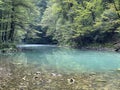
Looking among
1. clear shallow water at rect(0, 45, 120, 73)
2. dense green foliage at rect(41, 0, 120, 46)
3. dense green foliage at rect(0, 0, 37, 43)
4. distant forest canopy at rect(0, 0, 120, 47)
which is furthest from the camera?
dense green foliage at rect(41, 0, 120, 46)

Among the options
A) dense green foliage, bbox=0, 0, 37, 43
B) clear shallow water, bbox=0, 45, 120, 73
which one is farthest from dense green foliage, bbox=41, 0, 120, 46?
clear shallow water, bbox=0, 45, 120, 73

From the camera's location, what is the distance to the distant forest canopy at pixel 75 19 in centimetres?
4012

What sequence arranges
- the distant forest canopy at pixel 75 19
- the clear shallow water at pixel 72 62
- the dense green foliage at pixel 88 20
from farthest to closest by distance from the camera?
the dense green foliage at pixel 88 20
the distant forest canopy at pixel 75 19
the clear shallow water at pixel 72 62

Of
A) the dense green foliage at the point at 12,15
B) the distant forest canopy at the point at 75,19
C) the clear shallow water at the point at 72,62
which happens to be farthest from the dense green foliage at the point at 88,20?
the clear shallow water at the point at 72,62

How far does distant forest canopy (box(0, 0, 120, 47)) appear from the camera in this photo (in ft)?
132

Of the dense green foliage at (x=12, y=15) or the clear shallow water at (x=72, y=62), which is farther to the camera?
the dense green foliage at (x=12, y=15)

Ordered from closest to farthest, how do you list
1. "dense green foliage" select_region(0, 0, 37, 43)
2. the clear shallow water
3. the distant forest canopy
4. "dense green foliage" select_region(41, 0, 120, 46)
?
the clear shallow water, "dense green foliage" select_region(0, 0, 37, 43), the distant forest canopy, "dense green foliage" select_region(41, 0, 120, 46)

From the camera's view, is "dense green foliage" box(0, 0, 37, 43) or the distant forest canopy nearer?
"dense green foliage" box(0, 0, 37, 43)

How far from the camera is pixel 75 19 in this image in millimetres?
47812

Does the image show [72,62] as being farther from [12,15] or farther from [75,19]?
[75,19]

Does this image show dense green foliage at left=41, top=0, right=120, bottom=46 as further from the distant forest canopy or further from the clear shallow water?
the clear shallow water

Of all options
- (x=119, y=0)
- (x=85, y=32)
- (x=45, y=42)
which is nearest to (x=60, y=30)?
(x=85, y=32)

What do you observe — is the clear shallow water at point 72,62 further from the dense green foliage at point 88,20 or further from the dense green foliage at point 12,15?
the dense green foliage at point 88,20

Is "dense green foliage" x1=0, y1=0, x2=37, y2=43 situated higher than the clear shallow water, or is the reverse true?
"dense green foliage" x1=0, y1=0, x2=37, y2=43
